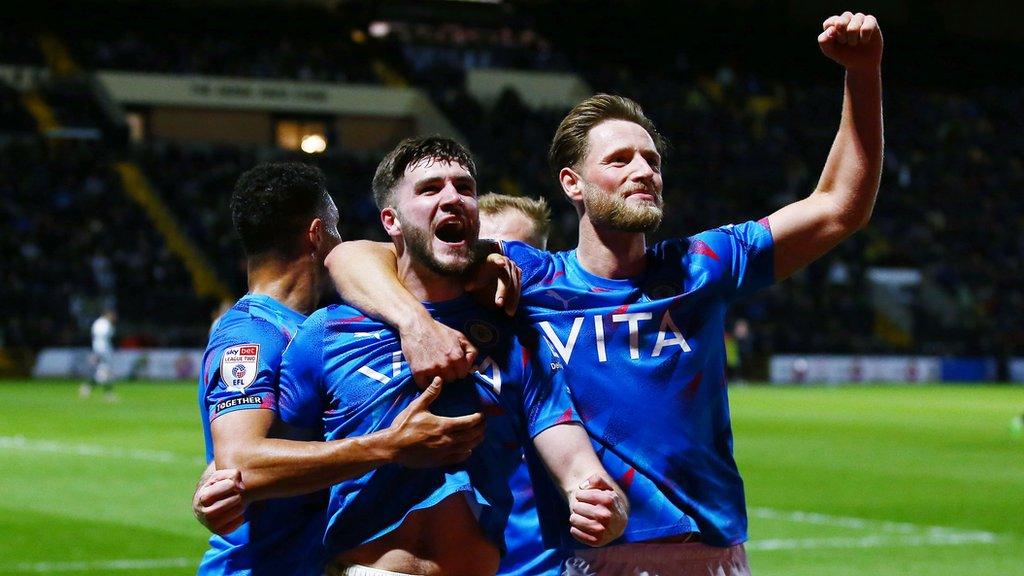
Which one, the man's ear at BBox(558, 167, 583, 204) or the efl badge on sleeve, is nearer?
the efl badge on sleeve

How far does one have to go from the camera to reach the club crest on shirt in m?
4.56

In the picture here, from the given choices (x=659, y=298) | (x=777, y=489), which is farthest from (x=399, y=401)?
(x=777, y=489)

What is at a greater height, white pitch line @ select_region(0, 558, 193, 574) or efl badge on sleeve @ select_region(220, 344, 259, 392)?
efl badge on sleeve @ select_region(220, 344, 259, 392)

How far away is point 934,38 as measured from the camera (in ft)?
191

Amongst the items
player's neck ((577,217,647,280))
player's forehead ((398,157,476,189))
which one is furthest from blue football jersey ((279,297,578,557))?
player's neck ((577,217,647,280))

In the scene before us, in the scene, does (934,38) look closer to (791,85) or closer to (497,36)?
(791,85)

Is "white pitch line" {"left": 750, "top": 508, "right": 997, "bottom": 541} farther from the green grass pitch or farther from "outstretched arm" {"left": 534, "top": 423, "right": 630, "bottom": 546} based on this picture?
"outstretched arm" {"left": 534, "top": 423, "right": 630, "bottom": 546}

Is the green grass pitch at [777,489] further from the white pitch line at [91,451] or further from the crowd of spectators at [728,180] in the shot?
the crowd of spectators at [728,180]

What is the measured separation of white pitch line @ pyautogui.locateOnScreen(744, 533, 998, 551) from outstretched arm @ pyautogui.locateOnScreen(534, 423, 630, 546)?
7.52 metres

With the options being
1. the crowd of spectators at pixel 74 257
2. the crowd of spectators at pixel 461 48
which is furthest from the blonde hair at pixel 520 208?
the crowd of spectators at pixel 461 48

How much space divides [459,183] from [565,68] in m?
49.8

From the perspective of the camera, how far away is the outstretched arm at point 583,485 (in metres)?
4.19

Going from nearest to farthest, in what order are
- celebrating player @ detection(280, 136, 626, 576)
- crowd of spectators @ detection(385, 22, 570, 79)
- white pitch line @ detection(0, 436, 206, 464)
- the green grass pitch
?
celebrating player @ detection(280, 136, 626, 576)
the green grass pitch
white pitch line @ detection(0, 436, 206, 464)
crowd of spectators @ detection(385, 22, 570, 79)

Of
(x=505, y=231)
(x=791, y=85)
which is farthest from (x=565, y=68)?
(x=505, y=231)
